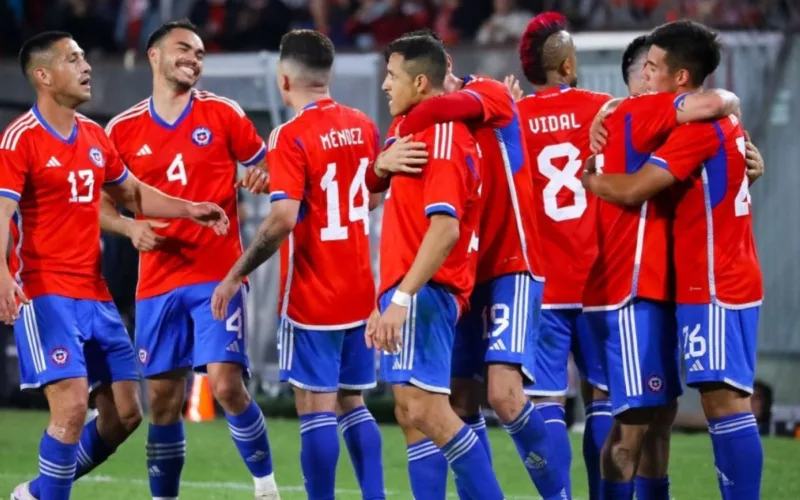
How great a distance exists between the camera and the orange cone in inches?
515

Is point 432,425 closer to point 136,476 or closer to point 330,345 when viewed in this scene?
point 330,345

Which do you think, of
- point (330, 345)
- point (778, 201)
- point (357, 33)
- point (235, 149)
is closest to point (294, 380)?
point (330, 345)

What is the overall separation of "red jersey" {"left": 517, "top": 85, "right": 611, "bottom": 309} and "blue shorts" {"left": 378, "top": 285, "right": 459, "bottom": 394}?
4.25 ft

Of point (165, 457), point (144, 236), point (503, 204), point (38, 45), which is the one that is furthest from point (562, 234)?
point (38, 45)

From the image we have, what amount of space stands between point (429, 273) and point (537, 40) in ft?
6.45

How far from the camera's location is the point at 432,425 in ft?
19.4

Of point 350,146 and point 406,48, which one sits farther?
point 350,146

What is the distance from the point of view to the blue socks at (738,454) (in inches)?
242

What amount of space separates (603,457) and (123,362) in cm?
243

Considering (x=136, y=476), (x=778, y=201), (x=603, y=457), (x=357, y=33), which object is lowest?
(x=136, y=476)

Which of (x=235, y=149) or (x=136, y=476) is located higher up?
(x=235, y=149)

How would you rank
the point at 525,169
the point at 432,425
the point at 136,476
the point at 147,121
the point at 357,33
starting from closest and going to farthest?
the point at 432,425, the point at 525,169, the point at 147,121, the point at 136,476, the point at 357,33

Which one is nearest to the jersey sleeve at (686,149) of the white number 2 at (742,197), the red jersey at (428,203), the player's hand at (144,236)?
the white number 2 at (742,197)

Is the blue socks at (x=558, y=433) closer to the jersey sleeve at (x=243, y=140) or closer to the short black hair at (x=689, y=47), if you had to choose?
the short black hair at (x=689, y=47)
